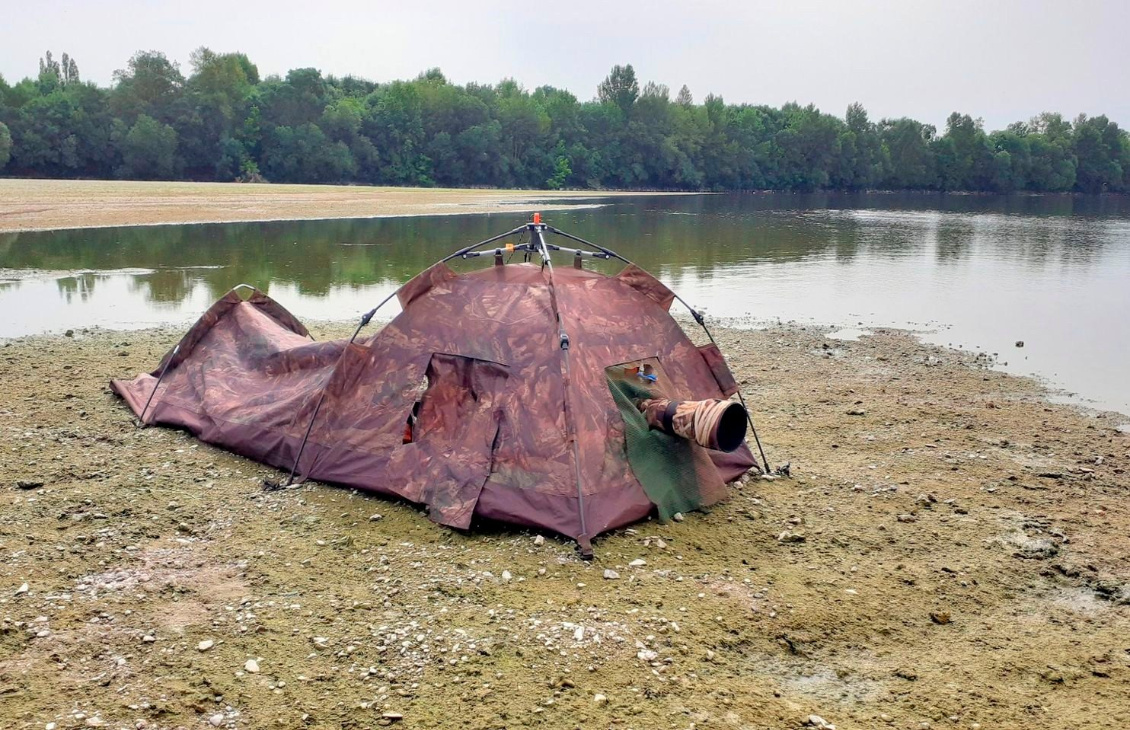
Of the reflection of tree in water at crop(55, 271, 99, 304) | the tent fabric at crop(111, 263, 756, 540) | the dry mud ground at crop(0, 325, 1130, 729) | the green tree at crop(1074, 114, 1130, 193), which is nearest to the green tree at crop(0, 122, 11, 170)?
the reflection of tree in water at crop(55, 271, 99, 304)

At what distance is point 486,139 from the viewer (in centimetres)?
10562

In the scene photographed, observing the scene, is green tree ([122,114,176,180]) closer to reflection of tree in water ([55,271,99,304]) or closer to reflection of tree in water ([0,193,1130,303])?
reflection of tree in water ([0,193,1130,303])

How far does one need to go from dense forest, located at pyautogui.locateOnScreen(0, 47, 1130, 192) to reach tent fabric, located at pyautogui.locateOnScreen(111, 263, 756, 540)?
8505 cm

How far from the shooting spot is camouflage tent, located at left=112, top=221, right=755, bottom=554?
6.73 metres

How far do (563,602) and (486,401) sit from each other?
209cm

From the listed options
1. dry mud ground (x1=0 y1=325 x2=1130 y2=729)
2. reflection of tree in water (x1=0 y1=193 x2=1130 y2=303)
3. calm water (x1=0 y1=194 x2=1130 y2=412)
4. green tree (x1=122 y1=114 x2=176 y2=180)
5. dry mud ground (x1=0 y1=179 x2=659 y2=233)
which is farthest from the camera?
green tree (x1=122 y1=114 x2=176 y2=180)

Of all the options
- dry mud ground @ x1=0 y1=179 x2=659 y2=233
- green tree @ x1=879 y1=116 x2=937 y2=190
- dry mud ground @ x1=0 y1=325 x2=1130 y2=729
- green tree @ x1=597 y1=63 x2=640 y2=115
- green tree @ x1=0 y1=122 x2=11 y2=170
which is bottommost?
dry mud ground @ x1=0 y1=325 x2=1130 y2=729

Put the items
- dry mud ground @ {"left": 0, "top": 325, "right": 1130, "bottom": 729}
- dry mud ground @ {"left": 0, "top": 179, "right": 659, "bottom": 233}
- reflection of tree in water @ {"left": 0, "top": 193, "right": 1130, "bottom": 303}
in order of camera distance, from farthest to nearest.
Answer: dry mud ground @ {"left": 0, "top": 179, "right": 659, "bottom": 233}
reflection of tree in water @ {"left": 0, "top": 193, "right": 1130, "bottom": 303}
dry mud ground @ {"left": 0, "top": 325, "right": 1130, "bottom": 729}

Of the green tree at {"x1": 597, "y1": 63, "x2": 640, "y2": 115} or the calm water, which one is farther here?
the green tree at {"x1": 597, "y1": 63, "x2": 640, "y2": 115}

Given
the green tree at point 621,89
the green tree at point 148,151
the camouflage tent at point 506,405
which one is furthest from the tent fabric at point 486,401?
the green tree at point 621,89

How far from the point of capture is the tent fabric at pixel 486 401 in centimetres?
671

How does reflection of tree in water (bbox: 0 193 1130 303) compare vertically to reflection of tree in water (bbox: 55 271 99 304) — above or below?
above

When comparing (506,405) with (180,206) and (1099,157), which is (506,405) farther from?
(1099,157)

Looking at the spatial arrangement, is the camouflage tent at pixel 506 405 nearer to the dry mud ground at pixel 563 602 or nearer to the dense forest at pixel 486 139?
the dry mud ground at pixel 563 602
